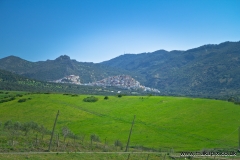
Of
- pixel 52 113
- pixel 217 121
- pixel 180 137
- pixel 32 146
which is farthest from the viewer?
pixel 52 113

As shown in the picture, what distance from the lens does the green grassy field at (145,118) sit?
66.6 m

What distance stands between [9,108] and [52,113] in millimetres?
23026

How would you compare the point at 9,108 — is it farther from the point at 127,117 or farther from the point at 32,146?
the point at 32,146

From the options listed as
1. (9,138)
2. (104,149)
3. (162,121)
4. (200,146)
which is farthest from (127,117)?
(9,138)

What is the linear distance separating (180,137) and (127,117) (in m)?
27.2

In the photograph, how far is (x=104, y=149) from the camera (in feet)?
146

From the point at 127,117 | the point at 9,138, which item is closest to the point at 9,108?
the point at 127,117

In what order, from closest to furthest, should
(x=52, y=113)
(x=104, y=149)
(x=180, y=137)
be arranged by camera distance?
(x=104, y=149), (x=180, y=137), (x=52, y=113)

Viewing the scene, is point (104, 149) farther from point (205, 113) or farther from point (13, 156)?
point (205, 113)

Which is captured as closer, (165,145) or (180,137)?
(165,145)

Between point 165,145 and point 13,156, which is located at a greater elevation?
point 13,156

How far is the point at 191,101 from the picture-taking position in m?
104

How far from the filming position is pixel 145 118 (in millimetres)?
89438

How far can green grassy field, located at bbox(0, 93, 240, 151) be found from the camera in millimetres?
66562
